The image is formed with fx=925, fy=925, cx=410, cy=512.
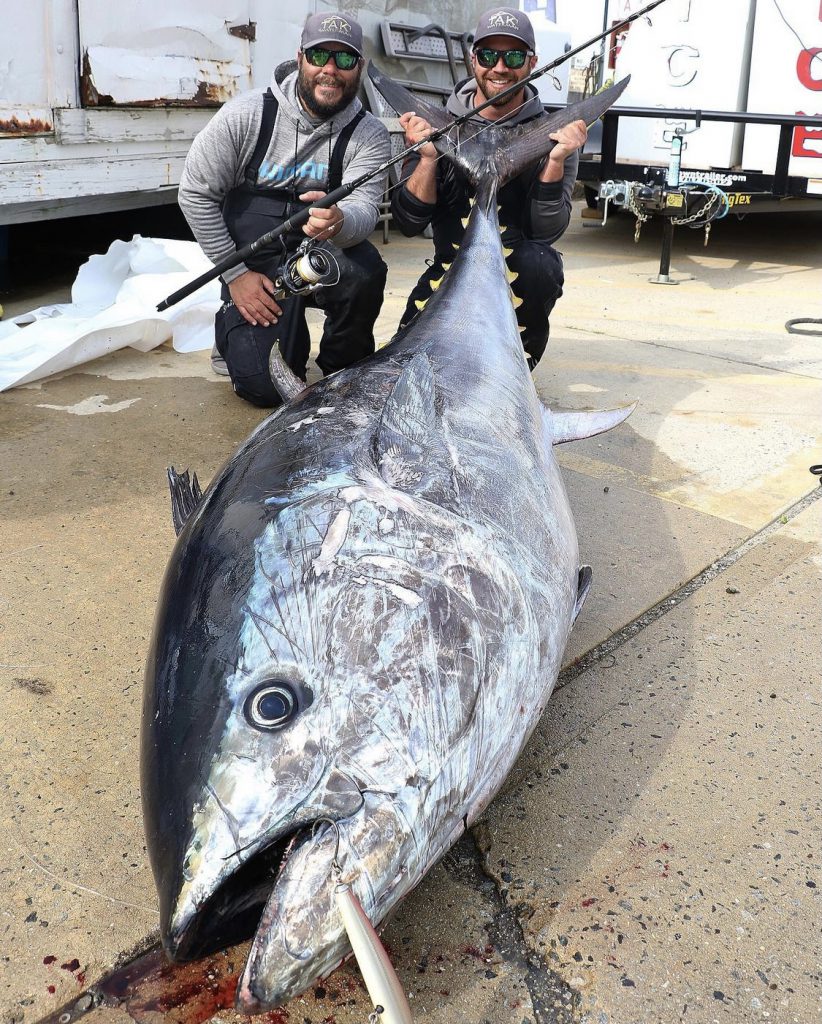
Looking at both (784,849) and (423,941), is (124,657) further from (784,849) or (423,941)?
(784,849)

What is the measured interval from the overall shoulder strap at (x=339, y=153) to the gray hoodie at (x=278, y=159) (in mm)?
17

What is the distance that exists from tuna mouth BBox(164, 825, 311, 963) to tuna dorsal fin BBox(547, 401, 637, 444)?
159cm

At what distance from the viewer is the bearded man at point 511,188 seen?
3732 millimetres

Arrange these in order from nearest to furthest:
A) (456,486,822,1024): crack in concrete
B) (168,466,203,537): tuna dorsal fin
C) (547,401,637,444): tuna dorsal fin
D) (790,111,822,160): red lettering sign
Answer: (456,486,822,1024): crack in concrete → (168,466,203,537): tuna dorsal fin → (547,401,637,444): tuna dorsal fin → (790,111,822,160): red lettering sign

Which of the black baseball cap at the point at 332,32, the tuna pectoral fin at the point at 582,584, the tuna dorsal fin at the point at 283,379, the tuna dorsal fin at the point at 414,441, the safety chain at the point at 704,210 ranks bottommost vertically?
the tuna pectoral fin at the point at 582,584

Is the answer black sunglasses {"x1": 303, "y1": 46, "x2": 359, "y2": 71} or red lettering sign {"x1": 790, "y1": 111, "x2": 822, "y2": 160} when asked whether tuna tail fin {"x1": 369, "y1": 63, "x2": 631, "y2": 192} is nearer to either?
black sunglasses {"x1": 303, "y1": 46, "x2": 359, "y2": 71}

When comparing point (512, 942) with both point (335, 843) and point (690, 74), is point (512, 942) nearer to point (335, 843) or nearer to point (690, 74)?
point (335, 843)

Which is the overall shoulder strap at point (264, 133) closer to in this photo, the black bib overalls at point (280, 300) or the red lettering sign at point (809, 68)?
the black bib overalls at point (280, 300)

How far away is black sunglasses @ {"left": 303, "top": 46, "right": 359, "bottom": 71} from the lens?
3590 mm

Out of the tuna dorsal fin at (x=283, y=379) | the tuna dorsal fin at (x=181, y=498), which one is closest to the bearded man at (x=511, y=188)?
the tuna dorsal fin at (x=283, y=379)

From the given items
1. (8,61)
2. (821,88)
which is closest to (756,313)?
(821,88)

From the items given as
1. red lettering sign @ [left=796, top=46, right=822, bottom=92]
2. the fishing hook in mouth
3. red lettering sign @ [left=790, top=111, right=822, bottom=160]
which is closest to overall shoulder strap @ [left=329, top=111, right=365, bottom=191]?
the fishing hook in mouth

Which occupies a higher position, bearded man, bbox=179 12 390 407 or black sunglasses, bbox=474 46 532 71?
black sunglasses, bbox=474 46 532 71

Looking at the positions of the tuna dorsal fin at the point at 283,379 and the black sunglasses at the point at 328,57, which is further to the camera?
the black sunglasses at the point at 328,57
